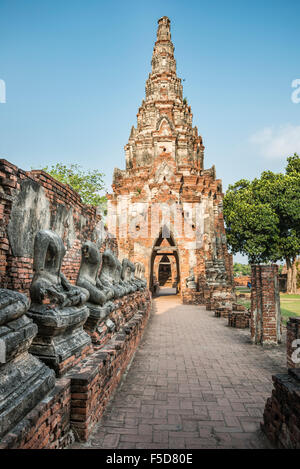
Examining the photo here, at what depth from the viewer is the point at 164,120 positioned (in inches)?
814

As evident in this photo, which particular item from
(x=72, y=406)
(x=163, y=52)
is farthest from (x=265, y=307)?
(x=163, y=52)

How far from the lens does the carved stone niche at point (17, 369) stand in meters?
1.97

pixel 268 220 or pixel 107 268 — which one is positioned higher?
pixel 268 220

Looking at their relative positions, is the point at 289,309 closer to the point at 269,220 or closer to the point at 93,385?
the point at 269,220

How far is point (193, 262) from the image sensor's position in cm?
1706

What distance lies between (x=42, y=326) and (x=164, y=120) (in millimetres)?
20032

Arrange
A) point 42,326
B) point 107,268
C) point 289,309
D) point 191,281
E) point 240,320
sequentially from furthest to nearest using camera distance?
point 191,281, point 289,309, point 240,320, point 107,268, point 42,326

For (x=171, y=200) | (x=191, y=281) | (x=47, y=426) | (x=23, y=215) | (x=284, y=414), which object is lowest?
(x=284, y=414)

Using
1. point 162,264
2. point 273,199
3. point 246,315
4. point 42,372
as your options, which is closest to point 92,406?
point 42,372

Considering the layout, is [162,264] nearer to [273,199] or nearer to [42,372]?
[273,199]

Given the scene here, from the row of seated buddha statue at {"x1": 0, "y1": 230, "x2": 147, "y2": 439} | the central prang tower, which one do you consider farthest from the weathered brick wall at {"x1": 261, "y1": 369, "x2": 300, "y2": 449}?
the central prang tower

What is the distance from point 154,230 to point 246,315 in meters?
9.73

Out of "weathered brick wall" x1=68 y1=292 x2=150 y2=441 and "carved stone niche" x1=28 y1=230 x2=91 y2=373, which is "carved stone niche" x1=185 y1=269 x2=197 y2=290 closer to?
"weathered brick wall" x1=68 y1=292 x2=150 y2=441

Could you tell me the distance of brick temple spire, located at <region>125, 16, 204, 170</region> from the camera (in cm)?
2062
